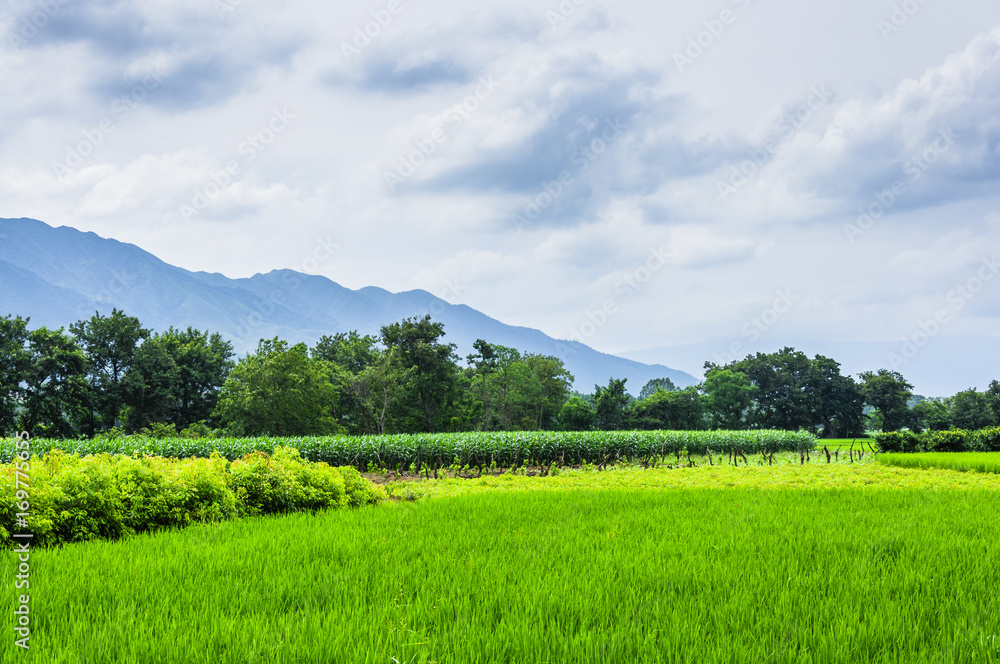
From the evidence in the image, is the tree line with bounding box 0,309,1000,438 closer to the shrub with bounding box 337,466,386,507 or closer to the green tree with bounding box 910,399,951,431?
the green tree with bounding box 910,399,951,431

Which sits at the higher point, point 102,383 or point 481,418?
point 102,383

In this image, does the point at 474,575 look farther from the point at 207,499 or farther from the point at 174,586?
the point at 207,499

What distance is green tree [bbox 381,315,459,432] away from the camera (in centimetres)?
4434

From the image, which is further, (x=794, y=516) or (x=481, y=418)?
(x=481, y=418)

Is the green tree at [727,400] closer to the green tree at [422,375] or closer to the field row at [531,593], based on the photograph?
the green tree at [422,375]

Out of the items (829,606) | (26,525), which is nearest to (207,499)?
(26,525)

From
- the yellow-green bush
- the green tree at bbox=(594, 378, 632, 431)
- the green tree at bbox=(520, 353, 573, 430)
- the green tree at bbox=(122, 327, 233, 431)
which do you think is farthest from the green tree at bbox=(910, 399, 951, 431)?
the green tree at bbox=(122, 327, 233, 431)

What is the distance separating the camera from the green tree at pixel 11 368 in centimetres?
3384

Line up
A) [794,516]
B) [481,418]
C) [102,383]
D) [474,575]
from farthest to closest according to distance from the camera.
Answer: [481,418] → [102,383] → [794,516] → [474,575]

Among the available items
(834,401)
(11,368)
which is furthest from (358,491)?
(834,401)

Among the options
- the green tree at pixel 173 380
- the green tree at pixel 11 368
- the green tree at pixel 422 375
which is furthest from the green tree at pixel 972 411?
the green tree at pixel 11 368

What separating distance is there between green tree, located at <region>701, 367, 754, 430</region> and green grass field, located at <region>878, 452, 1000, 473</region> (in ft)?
132

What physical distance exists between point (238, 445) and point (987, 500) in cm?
2139

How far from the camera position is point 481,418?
5269 centimetres
